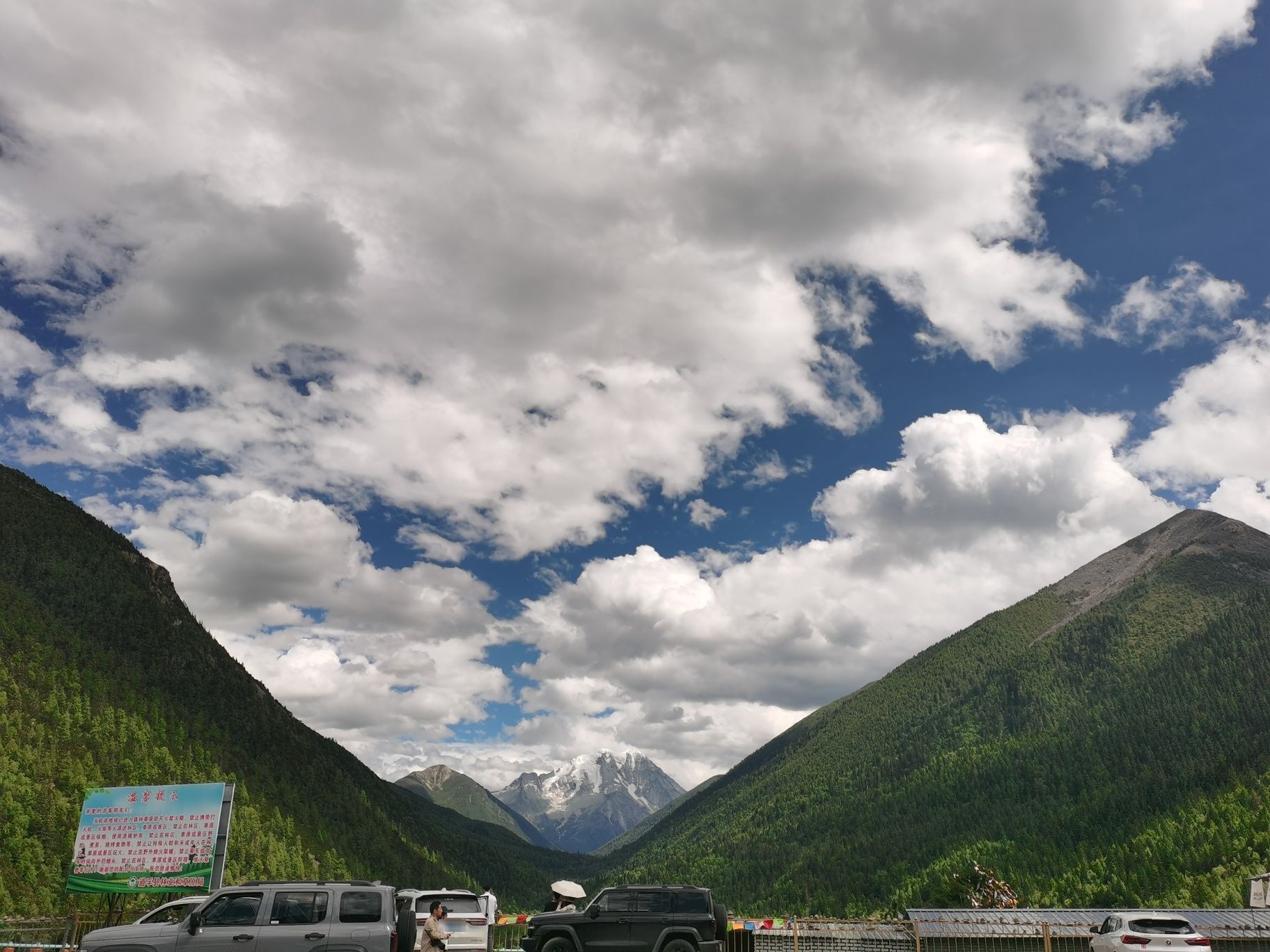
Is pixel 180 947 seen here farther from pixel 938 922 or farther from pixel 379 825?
pixel 379 825

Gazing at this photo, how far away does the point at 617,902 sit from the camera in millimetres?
24406

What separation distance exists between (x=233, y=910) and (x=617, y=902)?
1000 cm

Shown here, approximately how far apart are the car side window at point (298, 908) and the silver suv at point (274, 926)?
15mm

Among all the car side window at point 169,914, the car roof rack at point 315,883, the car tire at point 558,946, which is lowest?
the car tire at point 558,946

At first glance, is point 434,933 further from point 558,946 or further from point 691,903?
point 691,903

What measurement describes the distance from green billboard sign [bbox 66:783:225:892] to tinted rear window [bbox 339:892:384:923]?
58.8 ft

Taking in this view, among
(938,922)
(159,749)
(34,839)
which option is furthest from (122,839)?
(159,749)

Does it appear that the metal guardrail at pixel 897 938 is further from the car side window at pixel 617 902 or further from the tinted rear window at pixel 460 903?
the car side window at pixel 617 902

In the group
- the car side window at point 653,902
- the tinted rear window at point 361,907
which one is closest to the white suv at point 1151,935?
the car side window at point 653,902

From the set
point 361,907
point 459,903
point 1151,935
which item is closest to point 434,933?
point 361,907

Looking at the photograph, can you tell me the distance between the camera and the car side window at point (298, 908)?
63.4ft

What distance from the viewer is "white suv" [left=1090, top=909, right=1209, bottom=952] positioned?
2225cm

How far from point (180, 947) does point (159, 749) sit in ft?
453

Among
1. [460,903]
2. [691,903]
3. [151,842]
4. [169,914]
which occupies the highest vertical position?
[151,842]
